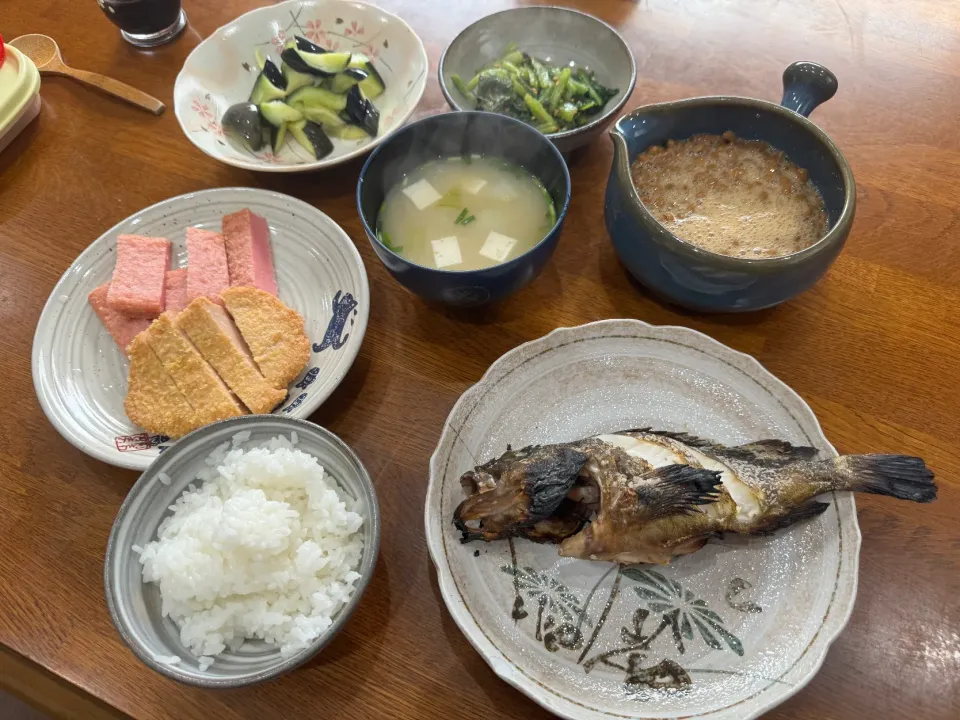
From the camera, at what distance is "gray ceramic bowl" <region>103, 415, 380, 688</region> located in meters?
1.02

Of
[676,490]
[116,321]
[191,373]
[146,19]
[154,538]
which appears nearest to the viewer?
[676,490]

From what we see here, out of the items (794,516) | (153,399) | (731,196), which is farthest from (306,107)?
(794,516)

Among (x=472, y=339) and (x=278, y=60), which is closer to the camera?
(x=472, y=339)

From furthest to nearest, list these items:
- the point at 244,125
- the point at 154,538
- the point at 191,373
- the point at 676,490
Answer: the point at 244,125 < the point at 191,373 < the point at 154,538 < the point at 676,490

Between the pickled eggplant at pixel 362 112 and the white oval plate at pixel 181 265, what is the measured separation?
0.38 m

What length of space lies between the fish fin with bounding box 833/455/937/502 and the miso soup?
34.5 inches

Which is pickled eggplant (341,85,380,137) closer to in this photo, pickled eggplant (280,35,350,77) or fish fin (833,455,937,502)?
pickled eggplant (280,35,350,77)

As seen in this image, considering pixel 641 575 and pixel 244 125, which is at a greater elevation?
pixel 244 125

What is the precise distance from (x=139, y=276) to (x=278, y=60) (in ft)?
3.03

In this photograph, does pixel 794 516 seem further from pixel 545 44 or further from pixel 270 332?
pixel 545 44

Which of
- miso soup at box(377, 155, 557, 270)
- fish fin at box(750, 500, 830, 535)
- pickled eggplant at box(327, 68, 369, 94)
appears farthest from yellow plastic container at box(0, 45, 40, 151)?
fish fin at box(750, 500, 830, 535)

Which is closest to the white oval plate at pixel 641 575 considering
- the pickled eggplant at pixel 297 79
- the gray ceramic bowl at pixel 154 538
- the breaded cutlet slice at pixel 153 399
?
the gray ceramic bowl at pixel 154 538

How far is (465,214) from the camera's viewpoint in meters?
1.63

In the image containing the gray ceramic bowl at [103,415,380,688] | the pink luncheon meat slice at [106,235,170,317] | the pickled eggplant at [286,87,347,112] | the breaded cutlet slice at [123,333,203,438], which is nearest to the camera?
the gray ceramic bowl at [103,415,380,688]
